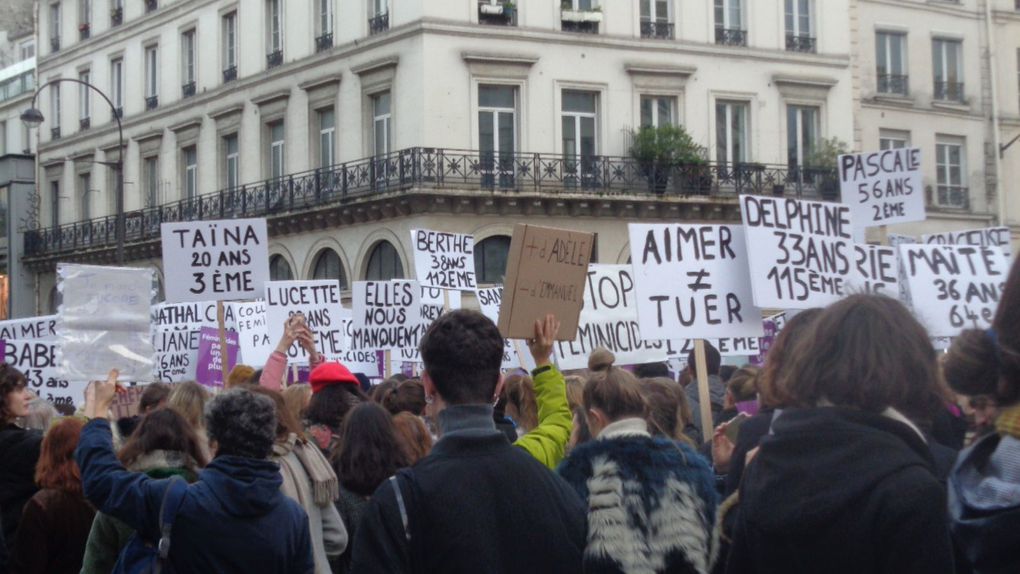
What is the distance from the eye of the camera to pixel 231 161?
124 ft

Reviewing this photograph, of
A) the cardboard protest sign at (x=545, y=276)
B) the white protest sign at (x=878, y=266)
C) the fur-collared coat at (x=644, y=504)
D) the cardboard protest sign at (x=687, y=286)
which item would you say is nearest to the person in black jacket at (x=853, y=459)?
the fur-collared coat at (x=644, y=504)

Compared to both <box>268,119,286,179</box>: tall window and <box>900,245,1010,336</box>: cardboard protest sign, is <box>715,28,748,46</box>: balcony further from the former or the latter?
<box>900,245,1010,336</box>: cardboard protest sign

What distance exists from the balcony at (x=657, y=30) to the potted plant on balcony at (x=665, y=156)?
226 cm

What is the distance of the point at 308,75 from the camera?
35062 mm

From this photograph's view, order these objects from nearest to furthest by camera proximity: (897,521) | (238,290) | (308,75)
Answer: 1. (897,521)
2. (238,290)
3. (308,75)

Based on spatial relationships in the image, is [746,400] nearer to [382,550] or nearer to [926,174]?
[382,550]

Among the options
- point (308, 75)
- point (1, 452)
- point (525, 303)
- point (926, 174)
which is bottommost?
point (1, 452)

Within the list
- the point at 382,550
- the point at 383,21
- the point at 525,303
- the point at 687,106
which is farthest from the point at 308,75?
the point at 382,550

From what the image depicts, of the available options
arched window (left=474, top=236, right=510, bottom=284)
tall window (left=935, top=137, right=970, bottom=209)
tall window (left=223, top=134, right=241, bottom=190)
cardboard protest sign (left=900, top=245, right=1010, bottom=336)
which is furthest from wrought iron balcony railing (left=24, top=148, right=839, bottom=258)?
cardboard protest sign (left=900, top=245, right=1010, bottom=336)

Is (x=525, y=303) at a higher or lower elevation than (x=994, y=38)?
lower

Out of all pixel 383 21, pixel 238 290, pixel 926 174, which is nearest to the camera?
pixel 238 290

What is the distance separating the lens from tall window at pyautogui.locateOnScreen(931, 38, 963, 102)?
39.2m

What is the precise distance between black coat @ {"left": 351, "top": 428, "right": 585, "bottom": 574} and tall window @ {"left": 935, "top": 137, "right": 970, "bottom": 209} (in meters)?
35.9

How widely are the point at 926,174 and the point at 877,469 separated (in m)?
36.3
